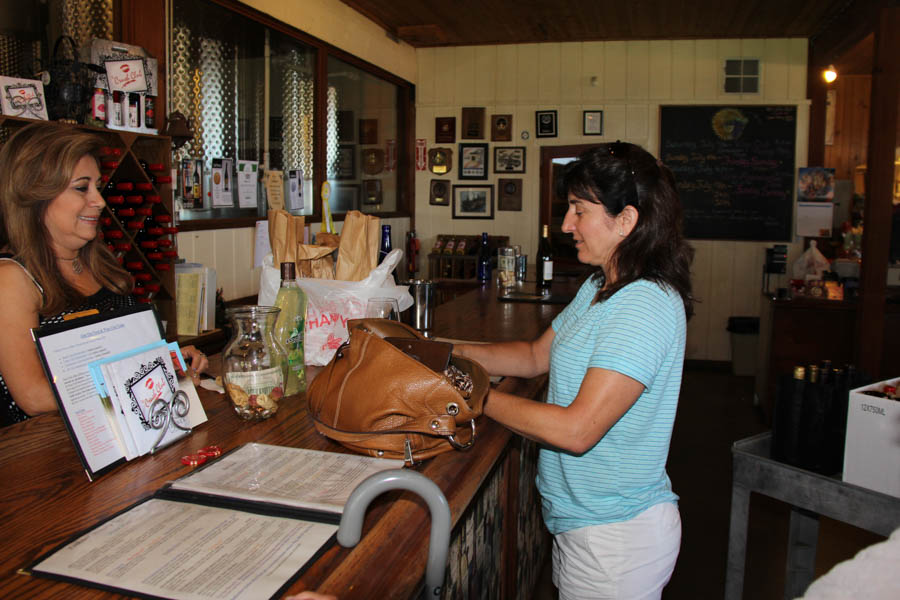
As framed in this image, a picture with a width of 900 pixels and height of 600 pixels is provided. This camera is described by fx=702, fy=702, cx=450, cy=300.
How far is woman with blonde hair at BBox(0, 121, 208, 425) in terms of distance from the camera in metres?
1.84

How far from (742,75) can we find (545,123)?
1841 millimetres

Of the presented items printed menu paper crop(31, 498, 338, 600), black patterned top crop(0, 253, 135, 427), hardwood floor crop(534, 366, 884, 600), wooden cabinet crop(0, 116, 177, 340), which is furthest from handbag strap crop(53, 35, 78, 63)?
hardwood floor crop(534, 366, 884, 600)

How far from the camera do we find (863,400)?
1790 mm

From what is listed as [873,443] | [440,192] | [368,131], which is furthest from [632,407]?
[440,192]

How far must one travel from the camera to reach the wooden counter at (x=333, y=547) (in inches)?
36.2

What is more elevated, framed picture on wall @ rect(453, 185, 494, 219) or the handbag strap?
the handbag strap

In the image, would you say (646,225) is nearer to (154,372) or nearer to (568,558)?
(568,558)

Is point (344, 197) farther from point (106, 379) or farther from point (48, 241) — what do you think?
point (106, 379)

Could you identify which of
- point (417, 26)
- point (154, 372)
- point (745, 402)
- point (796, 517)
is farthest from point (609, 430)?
point (417, 26)

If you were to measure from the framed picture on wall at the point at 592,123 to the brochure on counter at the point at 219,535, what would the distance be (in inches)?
237

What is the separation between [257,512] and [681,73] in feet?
21.4

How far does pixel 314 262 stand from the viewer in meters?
2.04

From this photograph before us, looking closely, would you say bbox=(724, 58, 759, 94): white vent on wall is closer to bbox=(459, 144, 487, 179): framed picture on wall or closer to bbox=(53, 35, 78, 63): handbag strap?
bbox=(459, 144, 487, 179): framed picture on wall

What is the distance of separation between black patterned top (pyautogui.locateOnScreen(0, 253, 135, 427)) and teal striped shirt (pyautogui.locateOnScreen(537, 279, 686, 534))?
1.25m
